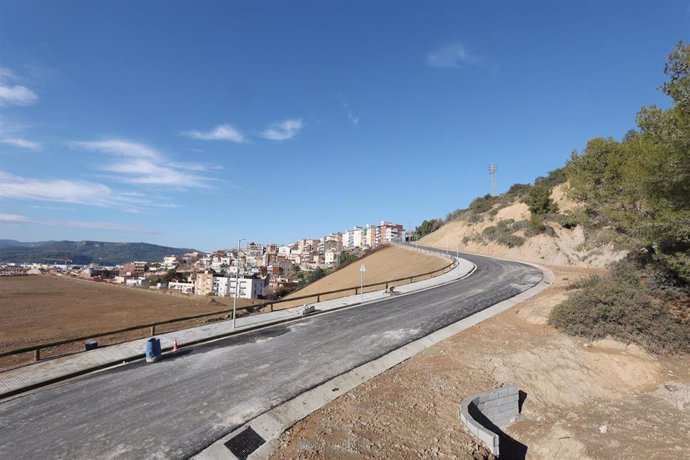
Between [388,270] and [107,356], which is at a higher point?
[388,270]

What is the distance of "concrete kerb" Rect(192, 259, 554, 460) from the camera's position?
7686 mm

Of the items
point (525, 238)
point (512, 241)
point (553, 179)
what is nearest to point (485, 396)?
point (525, 238)

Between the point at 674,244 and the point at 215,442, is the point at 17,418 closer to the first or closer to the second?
the point at 215,442

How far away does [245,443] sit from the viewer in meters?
7.96

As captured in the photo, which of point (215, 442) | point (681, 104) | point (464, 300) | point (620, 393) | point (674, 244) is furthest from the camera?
point (464, 300)

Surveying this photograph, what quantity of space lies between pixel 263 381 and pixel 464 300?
50.2ft

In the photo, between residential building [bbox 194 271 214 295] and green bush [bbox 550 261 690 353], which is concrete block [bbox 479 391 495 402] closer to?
green bush [bbox 550 261 690 353]

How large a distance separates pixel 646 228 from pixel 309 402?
606 inches

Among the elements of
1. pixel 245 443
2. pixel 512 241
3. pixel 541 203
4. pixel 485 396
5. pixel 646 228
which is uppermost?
pixel 541 203

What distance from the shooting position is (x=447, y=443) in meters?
8.27

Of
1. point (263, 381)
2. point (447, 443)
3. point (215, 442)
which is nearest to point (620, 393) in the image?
point (447, 443)

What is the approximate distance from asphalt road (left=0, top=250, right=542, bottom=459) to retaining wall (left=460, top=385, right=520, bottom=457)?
4.11m

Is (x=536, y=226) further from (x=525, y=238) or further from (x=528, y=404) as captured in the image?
(x=528, y=404)

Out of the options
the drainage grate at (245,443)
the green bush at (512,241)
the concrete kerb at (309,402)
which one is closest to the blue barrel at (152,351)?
the concrete kerb at (309,402)
